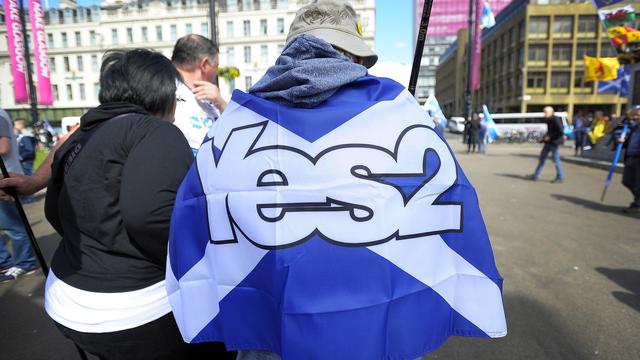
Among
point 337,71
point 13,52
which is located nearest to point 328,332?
point 337,71

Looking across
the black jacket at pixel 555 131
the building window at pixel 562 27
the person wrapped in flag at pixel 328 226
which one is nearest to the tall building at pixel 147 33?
the building window at pixel 562 27

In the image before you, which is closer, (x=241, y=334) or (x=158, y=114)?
(x=241, y=334)

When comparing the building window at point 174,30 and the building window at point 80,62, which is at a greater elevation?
the building window at point 174,30

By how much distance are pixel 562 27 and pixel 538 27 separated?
2.97 metres

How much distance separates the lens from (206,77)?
102 inches

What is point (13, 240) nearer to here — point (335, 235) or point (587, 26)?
point (335, 235)

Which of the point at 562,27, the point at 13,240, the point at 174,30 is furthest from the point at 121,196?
the point at 174,30

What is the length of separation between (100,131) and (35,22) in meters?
15.4

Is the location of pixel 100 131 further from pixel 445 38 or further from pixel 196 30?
pixel 445 38

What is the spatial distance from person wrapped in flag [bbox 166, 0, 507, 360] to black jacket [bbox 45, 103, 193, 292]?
0.14 meters

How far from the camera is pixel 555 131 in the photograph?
9805mm

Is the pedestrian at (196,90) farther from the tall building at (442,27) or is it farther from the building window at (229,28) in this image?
the tall building at (442,27)

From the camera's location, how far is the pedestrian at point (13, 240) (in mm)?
3930

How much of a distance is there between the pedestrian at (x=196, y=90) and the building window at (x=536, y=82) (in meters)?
56.8
